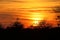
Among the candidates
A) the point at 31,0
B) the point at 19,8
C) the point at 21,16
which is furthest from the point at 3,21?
the point at 31,0

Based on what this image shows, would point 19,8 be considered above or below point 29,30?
above

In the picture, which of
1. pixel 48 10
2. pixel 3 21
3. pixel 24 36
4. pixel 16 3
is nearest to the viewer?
pixel 24 36

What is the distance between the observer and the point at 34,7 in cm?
1050

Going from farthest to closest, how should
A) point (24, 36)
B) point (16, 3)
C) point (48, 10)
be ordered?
1. point (16, 3)
2. point (48, 10)
3. point (24, 36)

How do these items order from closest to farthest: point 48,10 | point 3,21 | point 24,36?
1. point 24,36
2. point 3,21
3. point 48,10

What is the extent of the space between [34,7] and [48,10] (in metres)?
0.68

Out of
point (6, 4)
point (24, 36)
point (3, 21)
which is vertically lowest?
point (24, 36)

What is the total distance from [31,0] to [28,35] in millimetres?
3712

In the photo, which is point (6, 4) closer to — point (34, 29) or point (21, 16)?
point (21, 16)

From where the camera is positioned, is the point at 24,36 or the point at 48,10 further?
the point at 48,10

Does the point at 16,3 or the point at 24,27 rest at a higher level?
the point at 16,3

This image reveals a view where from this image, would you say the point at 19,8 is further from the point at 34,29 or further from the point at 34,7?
the point at 34,29

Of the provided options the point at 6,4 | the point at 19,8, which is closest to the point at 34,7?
the point at 19,8

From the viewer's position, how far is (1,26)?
8.45 metres
